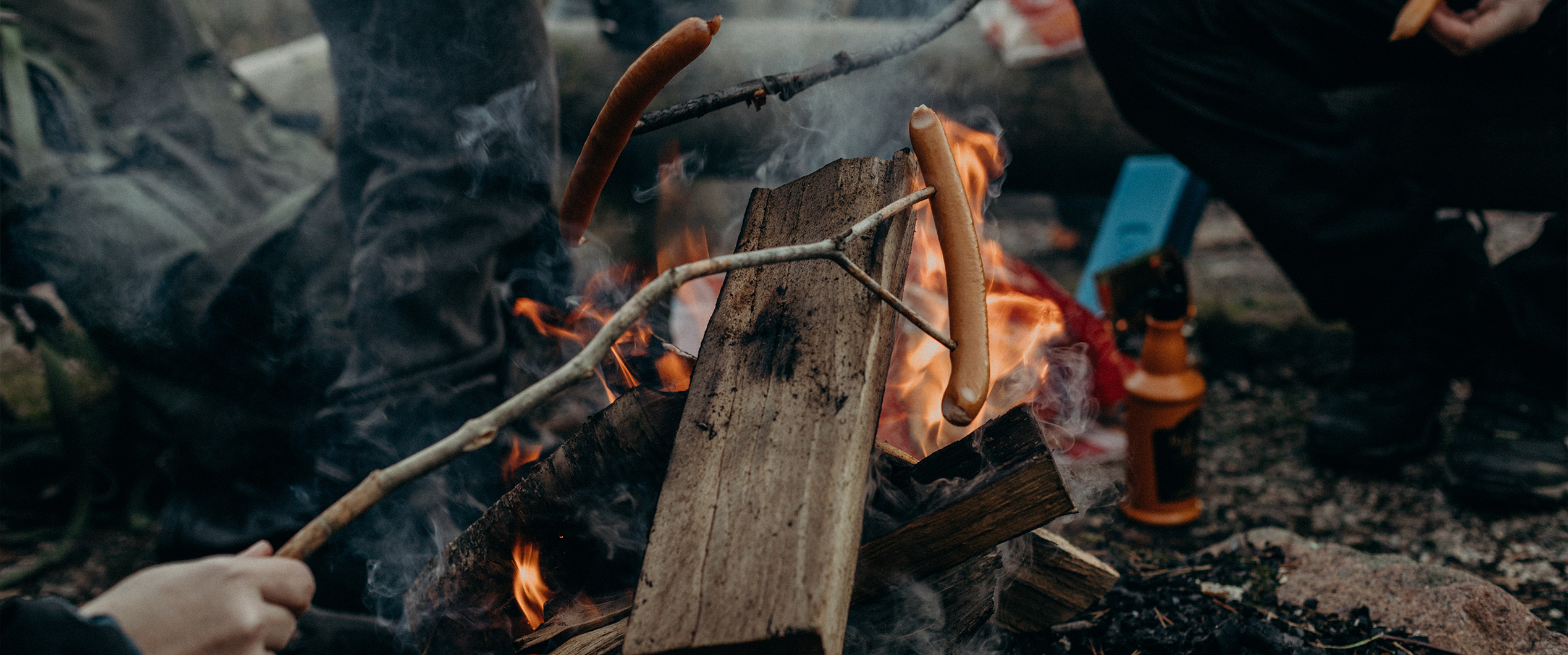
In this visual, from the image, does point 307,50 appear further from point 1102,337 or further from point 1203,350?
point 1203,350

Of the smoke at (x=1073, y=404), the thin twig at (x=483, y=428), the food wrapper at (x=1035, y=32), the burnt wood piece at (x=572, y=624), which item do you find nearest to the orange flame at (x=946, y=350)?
the smoke at (x=1073, y=404)

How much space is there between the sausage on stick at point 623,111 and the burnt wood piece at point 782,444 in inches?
10.1

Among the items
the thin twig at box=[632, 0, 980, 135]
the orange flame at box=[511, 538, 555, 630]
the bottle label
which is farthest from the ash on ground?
the thin twig at box=[632, 0, 980, 135]

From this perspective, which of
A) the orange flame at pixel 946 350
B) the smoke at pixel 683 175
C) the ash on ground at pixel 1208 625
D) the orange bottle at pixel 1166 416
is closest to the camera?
the ash on ground at pixel 1208 625

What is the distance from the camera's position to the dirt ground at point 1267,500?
1.87 metres

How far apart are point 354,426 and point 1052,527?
5.17 feet

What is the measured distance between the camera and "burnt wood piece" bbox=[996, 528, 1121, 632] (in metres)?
1.29

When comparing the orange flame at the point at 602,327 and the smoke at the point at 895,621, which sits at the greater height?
the orange flame at the point at 602,327

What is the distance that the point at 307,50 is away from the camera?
13.3 ft

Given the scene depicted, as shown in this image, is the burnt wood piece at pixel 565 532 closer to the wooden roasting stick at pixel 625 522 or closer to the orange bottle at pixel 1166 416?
the wooden roasting stick at pixel 625 522

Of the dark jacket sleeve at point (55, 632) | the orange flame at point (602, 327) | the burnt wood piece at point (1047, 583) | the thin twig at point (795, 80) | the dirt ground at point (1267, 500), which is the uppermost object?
the thin twig at point (795, 80)

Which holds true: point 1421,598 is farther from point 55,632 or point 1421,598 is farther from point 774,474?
point 55,632

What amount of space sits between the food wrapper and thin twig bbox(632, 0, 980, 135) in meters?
1.77

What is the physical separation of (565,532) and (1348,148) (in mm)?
2228
